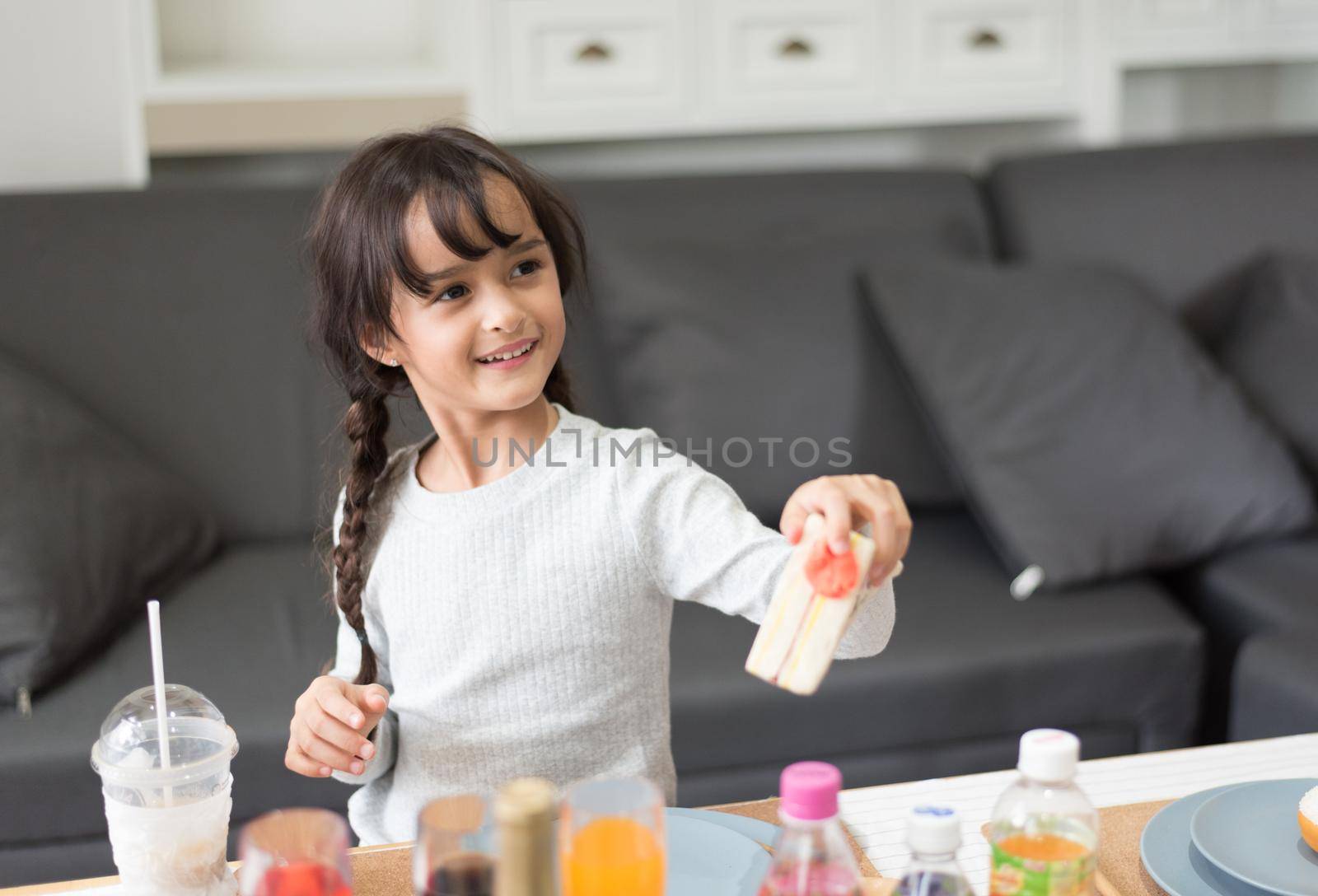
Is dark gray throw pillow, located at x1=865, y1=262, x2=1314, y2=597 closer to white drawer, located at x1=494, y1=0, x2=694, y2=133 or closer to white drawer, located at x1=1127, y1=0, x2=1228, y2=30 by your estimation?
white drawer, located at x1=494, y1=0, x2=694, y2=133

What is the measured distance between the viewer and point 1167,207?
217cm

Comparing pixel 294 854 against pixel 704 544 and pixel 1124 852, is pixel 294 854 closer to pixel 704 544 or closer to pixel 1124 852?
pixel 704 544

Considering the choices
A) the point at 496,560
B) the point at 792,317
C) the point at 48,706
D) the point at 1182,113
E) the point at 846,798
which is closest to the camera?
the point at 846,798

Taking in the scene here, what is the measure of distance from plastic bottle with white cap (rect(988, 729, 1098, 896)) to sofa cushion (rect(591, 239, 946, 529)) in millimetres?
1195

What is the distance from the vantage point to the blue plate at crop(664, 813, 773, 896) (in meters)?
0.82

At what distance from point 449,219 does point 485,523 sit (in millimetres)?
261

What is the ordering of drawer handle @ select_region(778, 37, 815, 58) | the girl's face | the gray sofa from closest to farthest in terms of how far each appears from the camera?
1. the girl's face
2. the gray sofa
3. drawer handle @ select_region(778, 37, 815, 58)

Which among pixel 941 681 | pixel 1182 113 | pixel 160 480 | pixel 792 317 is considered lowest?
pixel 941 681

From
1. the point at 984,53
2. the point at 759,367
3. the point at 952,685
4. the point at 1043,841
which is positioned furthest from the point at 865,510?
the point at 984,53

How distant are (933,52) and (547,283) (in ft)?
5.11

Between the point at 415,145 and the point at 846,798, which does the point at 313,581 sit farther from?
the point at 846,798

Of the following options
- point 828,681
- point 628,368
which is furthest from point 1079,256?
point 828,681

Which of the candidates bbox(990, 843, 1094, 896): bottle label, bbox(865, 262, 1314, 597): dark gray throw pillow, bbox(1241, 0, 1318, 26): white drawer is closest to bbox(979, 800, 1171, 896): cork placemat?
bbox(990, 843, 1094, 896): bottle label

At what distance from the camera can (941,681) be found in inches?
62.9
